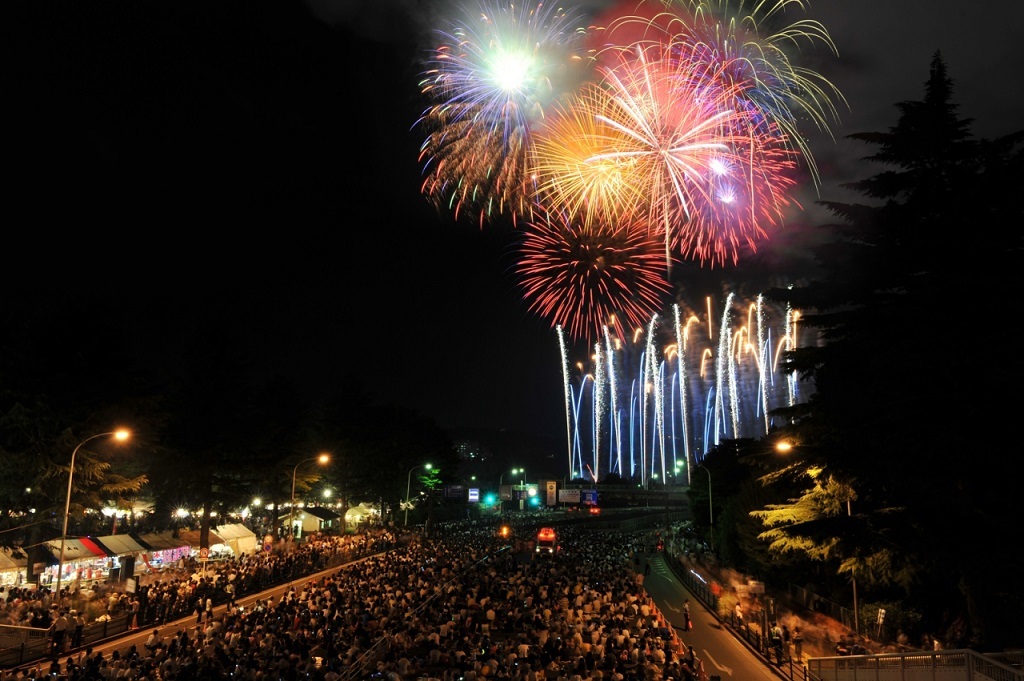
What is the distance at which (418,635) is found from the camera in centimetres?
2136

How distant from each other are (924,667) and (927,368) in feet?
24.0

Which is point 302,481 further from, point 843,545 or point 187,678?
point 843,545

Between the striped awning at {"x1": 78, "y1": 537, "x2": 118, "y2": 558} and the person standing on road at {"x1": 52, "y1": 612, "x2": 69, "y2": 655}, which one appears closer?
the person standing on road at {"x1": 52, "y1": 612, "x2": 69, "y2": 655}

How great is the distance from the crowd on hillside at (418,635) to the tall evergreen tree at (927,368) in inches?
268

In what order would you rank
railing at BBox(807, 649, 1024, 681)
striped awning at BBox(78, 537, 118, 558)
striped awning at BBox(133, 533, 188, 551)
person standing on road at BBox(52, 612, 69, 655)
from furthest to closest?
striped awning at BBox(133, 533, 188, 551), striped awning at BBox(78, 537, 118, 558), person standing on road at BBox(52, 612, 69, 655), railing at BBox(807, 649, 1024, 681)

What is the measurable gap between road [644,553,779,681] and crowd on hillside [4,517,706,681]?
129cm

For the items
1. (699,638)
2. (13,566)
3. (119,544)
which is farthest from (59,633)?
(699,638)

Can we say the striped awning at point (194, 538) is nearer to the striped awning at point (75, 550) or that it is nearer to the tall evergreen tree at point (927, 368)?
the striped awning at point (75, 550)

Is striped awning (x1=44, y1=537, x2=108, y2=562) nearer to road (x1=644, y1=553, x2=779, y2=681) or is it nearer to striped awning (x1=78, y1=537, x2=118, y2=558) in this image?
striped awning (x1=78, y1=537, x2=118, y2=558)

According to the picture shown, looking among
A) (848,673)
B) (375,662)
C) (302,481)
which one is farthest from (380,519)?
(848,673)

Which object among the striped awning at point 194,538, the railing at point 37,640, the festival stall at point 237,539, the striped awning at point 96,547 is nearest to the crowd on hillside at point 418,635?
the railing at point 37,640

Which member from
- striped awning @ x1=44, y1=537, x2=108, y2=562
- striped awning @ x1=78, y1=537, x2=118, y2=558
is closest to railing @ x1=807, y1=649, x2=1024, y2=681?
striped awning @ x1=44, y1=537, x2=108, y2=562

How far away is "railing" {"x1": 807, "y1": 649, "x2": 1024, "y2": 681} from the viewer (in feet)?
33.5

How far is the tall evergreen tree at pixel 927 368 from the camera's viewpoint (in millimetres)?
16234
